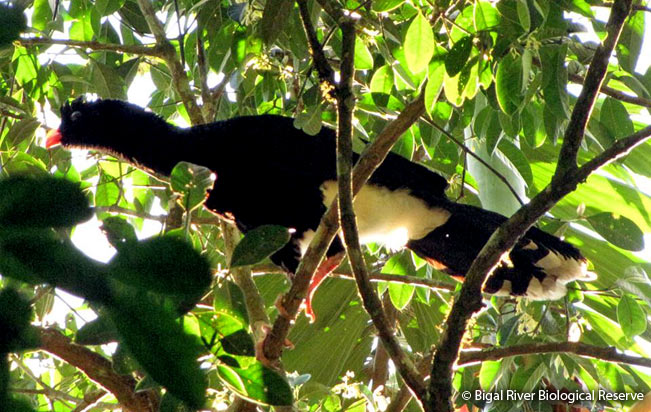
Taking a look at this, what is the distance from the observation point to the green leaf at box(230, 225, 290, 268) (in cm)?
168

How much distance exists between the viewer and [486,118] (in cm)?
318

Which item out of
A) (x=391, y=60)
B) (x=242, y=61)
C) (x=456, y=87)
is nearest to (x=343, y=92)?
(x=456, y=87)

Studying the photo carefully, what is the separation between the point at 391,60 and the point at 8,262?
8.51ft

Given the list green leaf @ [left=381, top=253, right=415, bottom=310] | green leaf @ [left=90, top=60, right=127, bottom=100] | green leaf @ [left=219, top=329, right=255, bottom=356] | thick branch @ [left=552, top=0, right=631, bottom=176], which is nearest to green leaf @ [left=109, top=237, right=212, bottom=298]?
green leaf @ [left=219, top=329, right=255, bottom=356]

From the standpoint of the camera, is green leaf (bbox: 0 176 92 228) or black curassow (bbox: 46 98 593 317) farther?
black curassow (bbox: 46 98 593 317)


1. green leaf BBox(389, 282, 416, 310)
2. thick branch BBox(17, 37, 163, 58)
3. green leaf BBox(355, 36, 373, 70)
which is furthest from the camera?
green leaf BBox(389, 282, 416, 310)

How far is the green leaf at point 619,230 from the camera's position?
3.00 m

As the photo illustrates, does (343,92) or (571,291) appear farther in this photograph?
(571,291)

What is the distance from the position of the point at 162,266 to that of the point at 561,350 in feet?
8.33

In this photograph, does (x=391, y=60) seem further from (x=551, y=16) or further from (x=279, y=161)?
(x=279, y=161)

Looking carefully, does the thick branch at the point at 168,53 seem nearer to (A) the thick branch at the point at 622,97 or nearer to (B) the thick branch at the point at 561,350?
(A) the thick branch at the point at 622,97

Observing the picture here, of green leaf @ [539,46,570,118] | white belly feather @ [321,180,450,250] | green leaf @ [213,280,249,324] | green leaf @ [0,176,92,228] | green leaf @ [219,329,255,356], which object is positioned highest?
white belly feather @ [321,180,450,250]

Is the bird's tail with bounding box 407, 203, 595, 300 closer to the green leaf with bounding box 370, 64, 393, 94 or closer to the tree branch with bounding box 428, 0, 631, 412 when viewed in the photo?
the green leaf with bounding box 370, 64, 393, 94

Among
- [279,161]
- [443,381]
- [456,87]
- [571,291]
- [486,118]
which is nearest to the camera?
[443,381]
